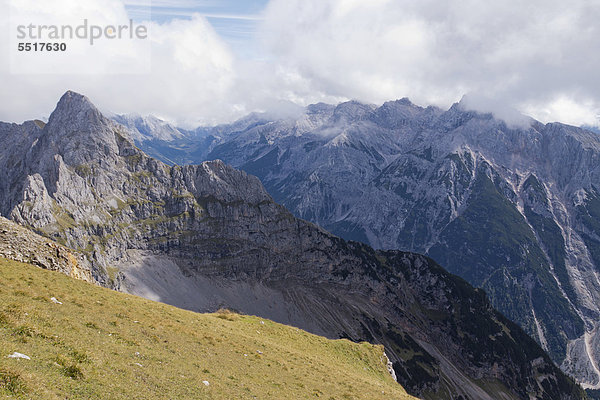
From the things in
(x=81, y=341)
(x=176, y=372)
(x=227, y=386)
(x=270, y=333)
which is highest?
(x=81, y=341)

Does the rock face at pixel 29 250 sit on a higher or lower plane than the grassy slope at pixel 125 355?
higher

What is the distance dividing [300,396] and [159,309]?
2841 cm

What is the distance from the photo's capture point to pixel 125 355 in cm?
3231

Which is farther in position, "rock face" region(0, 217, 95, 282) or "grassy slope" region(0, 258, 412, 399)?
"rock face" region(0, 217, 95, 282)

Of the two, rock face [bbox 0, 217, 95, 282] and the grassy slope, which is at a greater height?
rock face [bbox 0, 217, 95, 282]

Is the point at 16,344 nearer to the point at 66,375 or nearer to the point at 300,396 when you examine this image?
the point at 66,375

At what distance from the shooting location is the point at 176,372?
3312 centimetres

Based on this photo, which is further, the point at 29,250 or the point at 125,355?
the point at 29,250

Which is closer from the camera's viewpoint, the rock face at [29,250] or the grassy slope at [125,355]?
the grassy slope at [125,355]

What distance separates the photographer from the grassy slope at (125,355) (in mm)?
24027

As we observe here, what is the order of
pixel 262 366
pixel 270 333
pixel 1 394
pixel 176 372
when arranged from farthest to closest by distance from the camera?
1. pixel 270 333
2. pixel 262 366
3. pixel 176 372
4. pixel 1 394

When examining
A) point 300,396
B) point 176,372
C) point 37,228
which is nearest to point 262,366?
point 300,396

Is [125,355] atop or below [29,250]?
below

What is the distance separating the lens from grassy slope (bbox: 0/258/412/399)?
24.0 meters
